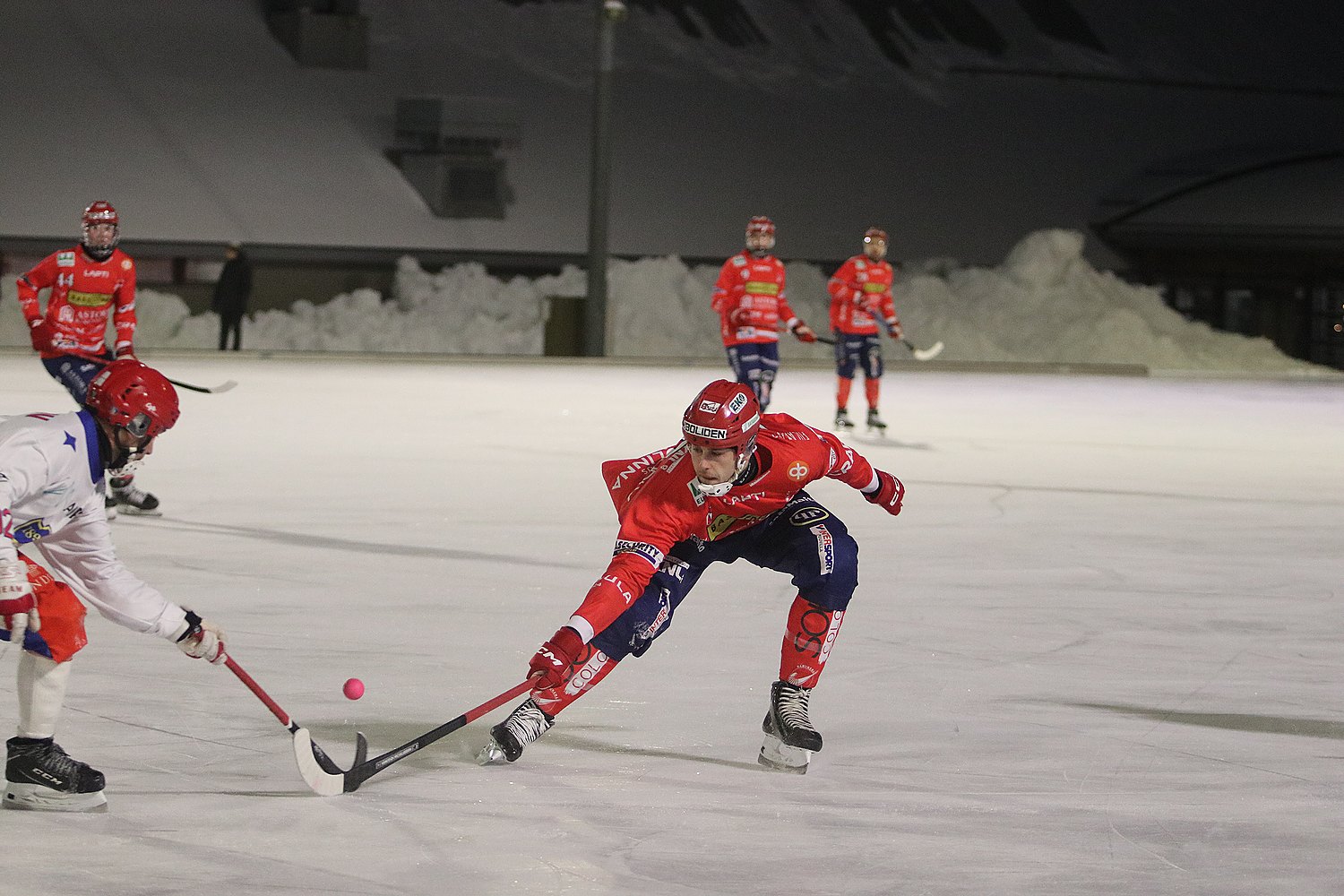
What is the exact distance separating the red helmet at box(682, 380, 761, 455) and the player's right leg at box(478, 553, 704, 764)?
0.53 meters

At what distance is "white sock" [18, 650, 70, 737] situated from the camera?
4.06 m

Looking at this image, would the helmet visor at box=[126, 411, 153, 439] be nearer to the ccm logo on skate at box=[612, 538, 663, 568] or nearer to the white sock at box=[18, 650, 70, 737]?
the white sock at box=[18, 650, 70, 737]

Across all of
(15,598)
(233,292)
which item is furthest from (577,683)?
(233,292)

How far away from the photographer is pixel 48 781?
4.03 m

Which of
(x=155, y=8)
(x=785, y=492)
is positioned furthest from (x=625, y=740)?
(x=155, y=8)

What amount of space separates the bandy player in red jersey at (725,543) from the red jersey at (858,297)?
34.2ft

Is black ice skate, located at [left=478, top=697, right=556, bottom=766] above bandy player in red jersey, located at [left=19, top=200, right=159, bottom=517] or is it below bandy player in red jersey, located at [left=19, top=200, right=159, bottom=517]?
below

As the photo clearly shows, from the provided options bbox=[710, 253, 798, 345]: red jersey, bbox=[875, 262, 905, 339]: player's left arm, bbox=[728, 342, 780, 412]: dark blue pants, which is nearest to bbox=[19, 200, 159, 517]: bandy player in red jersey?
bbox=[710, 253, 798, 345]: red jersey

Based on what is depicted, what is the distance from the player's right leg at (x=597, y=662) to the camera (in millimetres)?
4590

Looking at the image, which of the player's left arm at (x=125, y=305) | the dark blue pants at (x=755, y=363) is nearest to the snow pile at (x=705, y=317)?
the dark blue pants at (x=755, y=363)

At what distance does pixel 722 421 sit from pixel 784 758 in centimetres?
91

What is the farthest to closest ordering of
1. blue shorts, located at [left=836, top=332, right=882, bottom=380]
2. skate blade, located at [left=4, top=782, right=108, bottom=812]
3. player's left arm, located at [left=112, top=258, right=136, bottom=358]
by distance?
blue shorts, located at [left=836, top=332, right=882, bottom=380], player's left arm, located at [left=112, top=258, right=136, bottom=358], skate blade, located at [left=4, top=782, right=108, bottom=812]

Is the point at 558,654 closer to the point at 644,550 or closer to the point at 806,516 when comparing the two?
the point at 644,550

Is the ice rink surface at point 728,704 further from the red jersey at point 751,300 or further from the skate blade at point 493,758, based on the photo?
the red jersey at point 751,300
